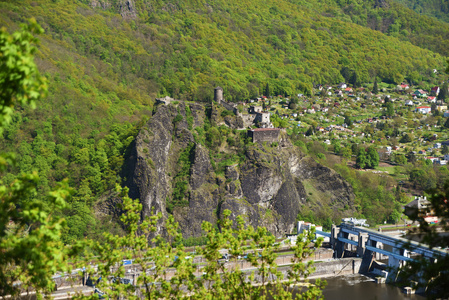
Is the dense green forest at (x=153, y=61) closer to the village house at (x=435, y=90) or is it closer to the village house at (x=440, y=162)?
the village house at (x=435, y=90)

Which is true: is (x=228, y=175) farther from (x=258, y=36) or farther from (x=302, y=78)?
(x=258, y=36)

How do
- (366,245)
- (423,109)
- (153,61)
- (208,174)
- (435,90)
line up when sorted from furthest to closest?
1. (435,90)
2. (423,109)
3. (153,61)
4. (208,174)
5. (366,245)

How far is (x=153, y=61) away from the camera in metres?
111

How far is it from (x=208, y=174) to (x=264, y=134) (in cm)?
920

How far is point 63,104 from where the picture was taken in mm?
78500

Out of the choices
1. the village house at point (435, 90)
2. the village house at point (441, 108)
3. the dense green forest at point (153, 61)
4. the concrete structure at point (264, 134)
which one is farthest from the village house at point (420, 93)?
the concrete structure at point (264, 134)

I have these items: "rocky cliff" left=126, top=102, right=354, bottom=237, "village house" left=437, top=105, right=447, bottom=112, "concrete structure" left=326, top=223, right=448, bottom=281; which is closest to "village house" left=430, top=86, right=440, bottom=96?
"village house" left=437, top=105, right=447, bottom=112

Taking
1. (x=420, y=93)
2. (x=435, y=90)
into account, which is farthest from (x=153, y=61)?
(x=435, y=90)

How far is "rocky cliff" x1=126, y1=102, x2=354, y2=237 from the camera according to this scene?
6306cm

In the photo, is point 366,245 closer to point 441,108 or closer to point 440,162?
point 440,162

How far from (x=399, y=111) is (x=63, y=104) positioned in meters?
75.4

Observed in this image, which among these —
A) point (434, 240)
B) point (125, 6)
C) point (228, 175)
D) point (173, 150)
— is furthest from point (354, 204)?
point (125, 6)

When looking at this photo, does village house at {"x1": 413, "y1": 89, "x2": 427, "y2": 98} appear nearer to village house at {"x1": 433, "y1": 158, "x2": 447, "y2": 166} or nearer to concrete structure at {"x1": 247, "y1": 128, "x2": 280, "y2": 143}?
village house at {"x1": 433, "y1": 158, "x2": 447, "y2": 166}

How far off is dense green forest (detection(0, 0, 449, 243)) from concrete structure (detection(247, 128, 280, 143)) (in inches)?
530
